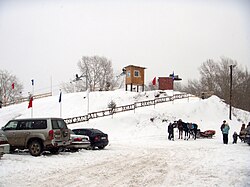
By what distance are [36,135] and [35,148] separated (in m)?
0.60

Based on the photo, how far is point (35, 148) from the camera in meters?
14.5

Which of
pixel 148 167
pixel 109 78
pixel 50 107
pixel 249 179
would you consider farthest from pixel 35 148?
pixel 109 78

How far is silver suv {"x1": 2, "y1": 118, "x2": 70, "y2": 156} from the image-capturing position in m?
14.4

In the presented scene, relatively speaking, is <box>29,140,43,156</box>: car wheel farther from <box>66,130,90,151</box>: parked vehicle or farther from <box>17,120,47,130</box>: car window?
<box>66,130,90,151</box>: parked vehicle

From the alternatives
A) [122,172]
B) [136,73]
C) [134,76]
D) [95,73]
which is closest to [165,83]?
[136,73]

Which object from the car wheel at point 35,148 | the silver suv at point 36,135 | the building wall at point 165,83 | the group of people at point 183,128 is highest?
the building wall at point 165,83

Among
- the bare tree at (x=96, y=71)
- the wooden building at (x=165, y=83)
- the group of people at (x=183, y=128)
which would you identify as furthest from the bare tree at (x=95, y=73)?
the group of people at (x=183, y=128)

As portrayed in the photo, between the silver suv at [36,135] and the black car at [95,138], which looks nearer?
the silver suv at [36,135]

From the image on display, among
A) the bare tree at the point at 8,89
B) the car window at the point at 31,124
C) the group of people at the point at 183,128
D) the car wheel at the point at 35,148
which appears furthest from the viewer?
the bare tree at the point at 8,89

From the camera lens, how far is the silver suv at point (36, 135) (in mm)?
14422

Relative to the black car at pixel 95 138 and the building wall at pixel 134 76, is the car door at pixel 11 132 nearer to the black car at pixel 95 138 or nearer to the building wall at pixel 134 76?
the black car at pixel 95 138

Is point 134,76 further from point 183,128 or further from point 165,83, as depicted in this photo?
point 183,128

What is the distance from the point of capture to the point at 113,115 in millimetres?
38250

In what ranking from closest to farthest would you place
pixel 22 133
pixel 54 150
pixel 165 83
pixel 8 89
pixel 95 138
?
1. pixel 22 133
2. pixel 54 150
3. pixel 95 138
4. pixel 165 83
5. pixel 8 89
